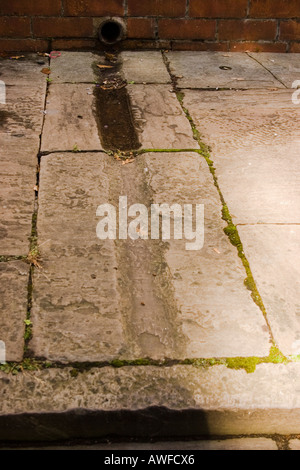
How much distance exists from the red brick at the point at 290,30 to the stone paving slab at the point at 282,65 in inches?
6.0

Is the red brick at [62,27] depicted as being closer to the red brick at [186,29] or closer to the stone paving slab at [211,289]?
the red brick at [186,29]

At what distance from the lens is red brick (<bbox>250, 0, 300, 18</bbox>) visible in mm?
3922

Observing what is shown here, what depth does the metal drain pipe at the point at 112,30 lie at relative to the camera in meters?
3.91

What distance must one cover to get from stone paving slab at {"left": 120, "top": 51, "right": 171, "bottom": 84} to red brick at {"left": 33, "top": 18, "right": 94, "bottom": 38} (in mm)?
384

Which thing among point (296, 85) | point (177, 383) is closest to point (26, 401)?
point (177, 383)

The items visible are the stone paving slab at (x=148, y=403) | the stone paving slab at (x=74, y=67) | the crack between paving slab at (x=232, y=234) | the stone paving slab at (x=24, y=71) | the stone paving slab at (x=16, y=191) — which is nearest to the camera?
the stone paving slab at (x=148, y=403)

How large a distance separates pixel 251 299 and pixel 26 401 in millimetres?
877

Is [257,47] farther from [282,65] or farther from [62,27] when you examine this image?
[62,27]

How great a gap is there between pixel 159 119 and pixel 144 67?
1054 mm

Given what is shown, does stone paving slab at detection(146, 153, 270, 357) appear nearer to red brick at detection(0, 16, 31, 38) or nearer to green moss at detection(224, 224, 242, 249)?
green moss at detection(224, 224, 242, 249)

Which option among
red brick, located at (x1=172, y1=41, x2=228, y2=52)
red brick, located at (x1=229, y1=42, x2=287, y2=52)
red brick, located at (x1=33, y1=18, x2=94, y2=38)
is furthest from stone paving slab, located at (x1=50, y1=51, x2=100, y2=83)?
red brick, located at (x1=229, y1=42, x2=287, y2=52)

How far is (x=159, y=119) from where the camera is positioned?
298cm

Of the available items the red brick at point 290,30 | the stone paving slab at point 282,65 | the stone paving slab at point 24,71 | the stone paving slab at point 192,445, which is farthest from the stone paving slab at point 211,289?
the red brick at point 290,30

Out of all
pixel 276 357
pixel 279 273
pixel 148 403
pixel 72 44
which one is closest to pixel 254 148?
pixel 279 273
